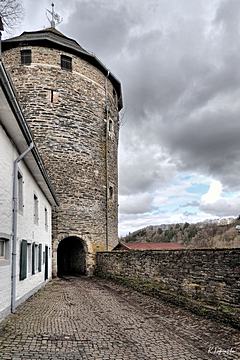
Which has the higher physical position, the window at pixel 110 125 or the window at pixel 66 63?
the window at pixel 66 63

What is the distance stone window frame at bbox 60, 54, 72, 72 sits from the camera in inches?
921

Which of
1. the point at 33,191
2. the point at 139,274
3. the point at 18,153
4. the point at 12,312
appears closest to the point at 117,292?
the point at 139,274

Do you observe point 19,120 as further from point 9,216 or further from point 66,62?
point 66,62

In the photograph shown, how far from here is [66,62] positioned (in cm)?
2355

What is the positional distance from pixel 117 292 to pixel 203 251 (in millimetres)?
5633

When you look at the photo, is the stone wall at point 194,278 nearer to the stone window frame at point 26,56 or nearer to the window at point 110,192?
the window at point 110,192

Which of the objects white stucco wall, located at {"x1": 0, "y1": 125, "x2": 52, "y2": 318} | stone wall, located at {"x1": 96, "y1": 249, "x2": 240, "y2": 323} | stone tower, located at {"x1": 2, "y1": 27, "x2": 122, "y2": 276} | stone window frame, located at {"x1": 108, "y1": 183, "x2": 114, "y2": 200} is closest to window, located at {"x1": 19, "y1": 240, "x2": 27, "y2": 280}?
white stucco wall, located at {"x1": 0, "y1": 125, "x2": 52, "y2": 318}

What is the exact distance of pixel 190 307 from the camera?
31.2ft

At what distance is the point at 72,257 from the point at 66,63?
1196 cm

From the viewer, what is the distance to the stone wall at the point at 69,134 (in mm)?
22016

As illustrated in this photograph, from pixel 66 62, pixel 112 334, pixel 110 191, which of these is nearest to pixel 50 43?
pixel 66 62

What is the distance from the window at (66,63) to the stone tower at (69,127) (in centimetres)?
6

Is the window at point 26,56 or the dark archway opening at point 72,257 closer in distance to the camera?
the window at point 26,56

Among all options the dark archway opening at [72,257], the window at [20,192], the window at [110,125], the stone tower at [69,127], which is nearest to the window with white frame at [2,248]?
the window at [20,192]
